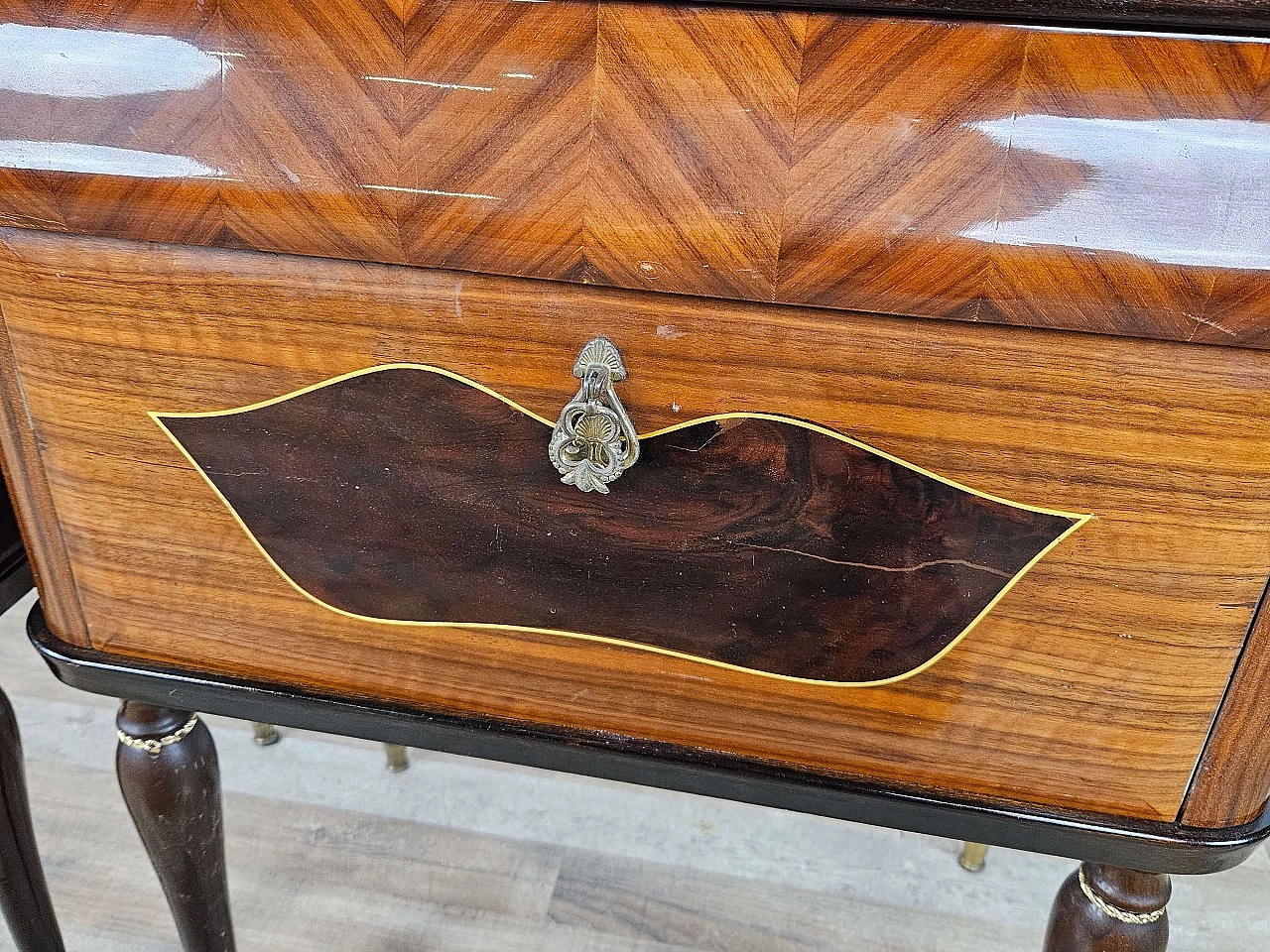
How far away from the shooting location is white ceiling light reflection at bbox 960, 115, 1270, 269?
0.35 m

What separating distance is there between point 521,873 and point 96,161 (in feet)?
2.33

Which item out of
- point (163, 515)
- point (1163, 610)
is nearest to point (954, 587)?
point (1163, 610)

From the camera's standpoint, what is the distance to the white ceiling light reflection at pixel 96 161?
42 centimetres

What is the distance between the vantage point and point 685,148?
39cm

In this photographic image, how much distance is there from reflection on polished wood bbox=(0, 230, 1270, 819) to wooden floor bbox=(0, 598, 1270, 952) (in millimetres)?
433

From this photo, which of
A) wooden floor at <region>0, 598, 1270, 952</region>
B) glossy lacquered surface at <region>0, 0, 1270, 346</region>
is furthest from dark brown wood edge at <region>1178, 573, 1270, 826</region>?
wooden floor at <region>0, 598, 1270, 952</region>

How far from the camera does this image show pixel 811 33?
362mm

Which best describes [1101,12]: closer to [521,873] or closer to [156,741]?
[156,741]

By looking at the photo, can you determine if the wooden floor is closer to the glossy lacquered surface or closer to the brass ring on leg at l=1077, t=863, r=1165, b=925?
the brass ring on leg at l=1077, t=863, r=1165, b=925

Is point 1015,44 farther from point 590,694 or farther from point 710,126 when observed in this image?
point 590,694

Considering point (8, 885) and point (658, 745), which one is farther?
point (8, 885)

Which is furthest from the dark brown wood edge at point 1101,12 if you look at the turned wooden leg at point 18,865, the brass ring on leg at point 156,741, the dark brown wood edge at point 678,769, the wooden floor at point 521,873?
the wooden floor at point 521,873

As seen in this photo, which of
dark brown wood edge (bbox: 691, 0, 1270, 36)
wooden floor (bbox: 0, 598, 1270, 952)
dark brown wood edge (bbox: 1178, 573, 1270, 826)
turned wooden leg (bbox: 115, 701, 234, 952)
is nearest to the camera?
dark brown wood edge (bbox: 691, 0, 1270, 36)

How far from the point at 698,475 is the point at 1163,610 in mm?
200
